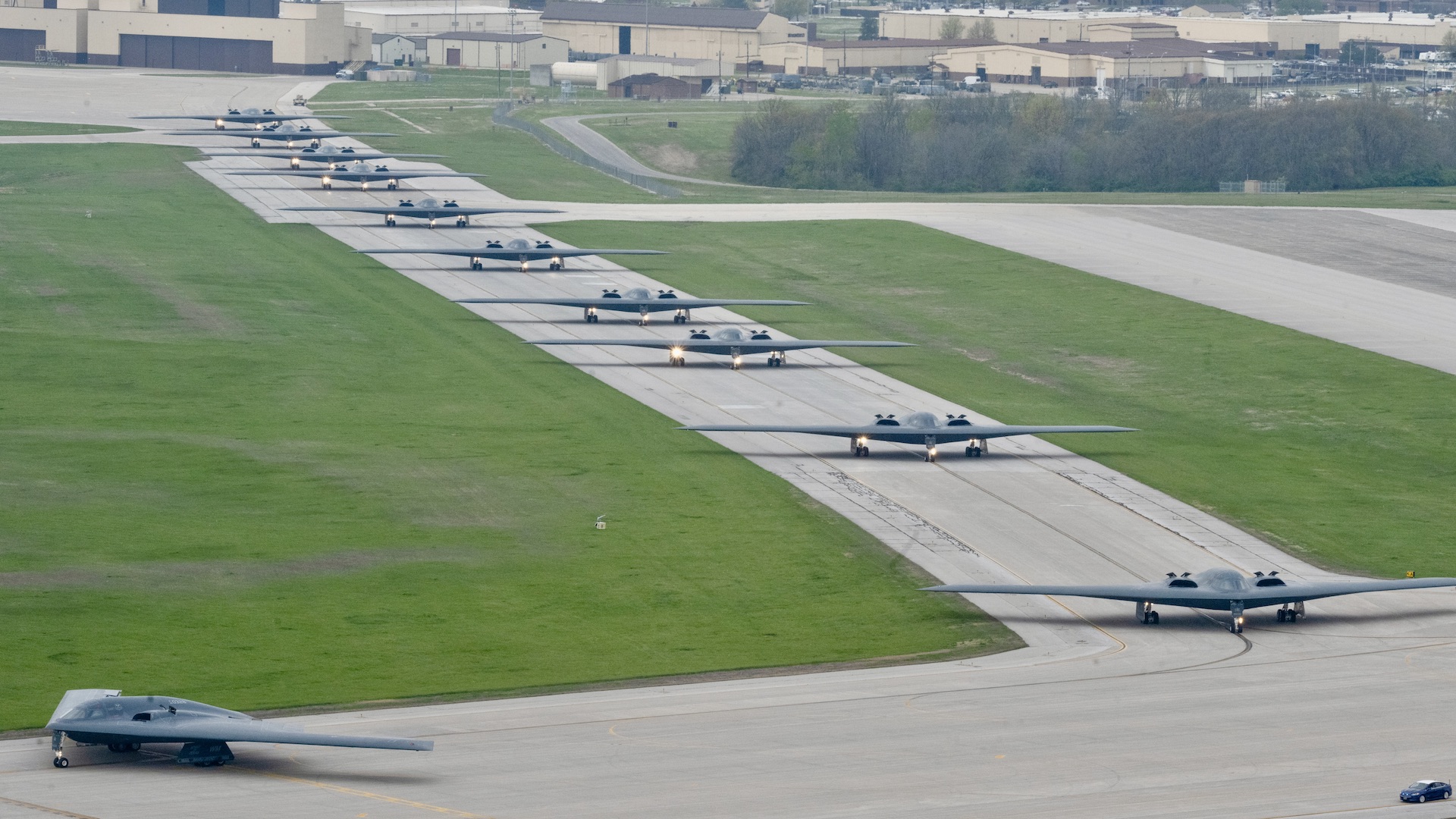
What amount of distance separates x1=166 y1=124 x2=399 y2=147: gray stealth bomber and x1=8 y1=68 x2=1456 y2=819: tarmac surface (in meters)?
124

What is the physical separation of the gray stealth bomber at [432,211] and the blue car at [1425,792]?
104359 mm


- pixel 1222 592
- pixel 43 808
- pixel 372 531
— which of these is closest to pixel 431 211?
pixel 372 531

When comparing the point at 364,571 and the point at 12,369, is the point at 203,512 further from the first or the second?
the point at 12,369

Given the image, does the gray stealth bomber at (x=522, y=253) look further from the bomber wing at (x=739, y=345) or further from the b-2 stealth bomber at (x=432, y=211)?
the bomber wing at (x=739, y=345)

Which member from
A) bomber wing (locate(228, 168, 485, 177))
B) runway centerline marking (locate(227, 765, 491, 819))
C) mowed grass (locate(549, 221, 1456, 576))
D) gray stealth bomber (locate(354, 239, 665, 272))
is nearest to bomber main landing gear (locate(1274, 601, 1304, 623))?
mowed grass (locate(549, 221, 1456, 576))

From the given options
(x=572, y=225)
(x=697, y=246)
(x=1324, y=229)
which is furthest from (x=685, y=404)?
(x=1324, y=229)

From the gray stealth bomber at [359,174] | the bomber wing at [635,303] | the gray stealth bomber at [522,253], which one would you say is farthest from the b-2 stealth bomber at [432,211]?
the bomber wing at [635,303]

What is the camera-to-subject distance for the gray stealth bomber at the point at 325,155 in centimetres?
16688

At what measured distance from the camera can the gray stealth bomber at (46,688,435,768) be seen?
3875 centimetres

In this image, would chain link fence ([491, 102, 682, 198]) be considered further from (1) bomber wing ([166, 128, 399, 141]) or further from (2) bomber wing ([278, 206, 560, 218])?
(2) bomber wing ([278, 206, 560, 218])

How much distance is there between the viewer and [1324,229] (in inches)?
5684

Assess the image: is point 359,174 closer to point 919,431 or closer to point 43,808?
point 919,431

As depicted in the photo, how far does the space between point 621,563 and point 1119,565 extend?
15.2m

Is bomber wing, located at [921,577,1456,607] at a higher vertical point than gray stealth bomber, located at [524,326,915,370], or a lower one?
lower
